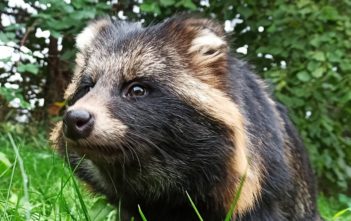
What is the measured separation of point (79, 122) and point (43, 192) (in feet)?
4.80

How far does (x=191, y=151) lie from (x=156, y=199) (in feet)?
1.16

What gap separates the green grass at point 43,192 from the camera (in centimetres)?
355

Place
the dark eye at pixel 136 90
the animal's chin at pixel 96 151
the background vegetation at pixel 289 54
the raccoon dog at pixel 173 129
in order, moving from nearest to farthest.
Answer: the animal's chin at pixel 96 151 < the raccoon dog at pixel 173 129 < the dark eye at pixel 136 90 < the background vegetation at pixel 289 54

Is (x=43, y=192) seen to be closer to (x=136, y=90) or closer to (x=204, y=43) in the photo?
(x=136, y=90)

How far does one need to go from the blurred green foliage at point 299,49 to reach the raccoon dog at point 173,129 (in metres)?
2.12

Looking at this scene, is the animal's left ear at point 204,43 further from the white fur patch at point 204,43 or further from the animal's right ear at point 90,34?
the animal's right ear at point 90,34

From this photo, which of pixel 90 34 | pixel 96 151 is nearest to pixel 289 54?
pixel 90 34

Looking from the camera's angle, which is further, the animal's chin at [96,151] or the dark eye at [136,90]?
the dark eye at [136,90]

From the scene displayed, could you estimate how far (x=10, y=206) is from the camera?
396cm

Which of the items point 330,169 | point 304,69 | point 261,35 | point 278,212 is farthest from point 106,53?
point 330,169

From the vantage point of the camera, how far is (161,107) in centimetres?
370

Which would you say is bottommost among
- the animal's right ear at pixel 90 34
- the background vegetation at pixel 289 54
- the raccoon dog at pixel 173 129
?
the background vegetation at pixel 289 54

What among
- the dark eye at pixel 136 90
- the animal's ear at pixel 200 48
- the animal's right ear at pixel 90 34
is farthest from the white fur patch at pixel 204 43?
the animal's right ear at pixel 90 34

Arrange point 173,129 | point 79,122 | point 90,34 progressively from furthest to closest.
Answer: point 90,34 → point 173,129 → point 79,122
